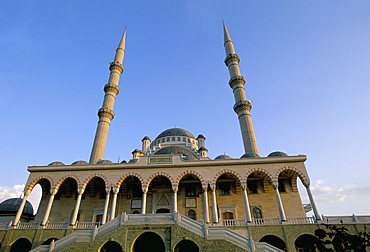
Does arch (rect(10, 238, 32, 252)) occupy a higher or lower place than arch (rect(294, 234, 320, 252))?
higher

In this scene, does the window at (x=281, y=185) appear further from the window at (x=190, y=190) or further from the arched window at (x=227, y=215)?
the window at (x=190, y=190)

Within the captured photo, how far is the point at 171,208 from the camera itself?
61.8 ft

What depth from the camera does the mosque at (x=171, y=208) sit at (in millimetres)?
12336

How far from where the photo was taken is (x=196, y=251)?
45.1 ft

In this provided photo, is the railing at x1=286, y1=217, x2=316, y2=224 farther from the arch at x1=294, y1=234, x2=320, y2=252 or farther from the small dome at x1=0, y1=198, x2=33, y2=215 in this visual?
the small dome at x1=0, y1=198, x2=33, y2=215

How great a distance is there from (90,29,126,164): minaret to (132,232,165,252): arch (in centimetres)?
1167

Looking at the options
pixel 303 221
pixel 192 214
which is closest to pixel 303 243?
pixel 303 221

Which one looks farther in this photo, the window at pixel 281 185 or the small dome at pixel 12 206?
the small dome at pixel 12 206

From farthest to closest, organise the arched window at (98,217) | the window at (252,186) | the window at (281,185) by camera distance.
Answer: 1. the window at (252,186)
2. the window at (281,185)
3. the arched window at (98,217)

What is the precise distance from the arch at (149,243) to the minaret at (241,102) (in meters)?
12.2

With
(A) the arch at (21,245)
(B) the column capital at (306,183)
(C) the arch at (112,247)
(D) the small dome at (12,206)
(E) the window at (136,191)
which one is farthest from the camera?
(D) the small dome at (12,206)

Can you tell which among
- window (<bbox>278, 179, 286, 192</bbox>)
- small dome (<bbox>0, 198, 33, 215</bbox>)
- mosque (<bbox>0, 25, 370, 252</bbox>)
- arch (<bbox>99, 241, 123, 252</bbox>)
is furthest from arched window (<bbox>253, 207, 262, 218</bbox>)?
small dome (<bbox>0, 198, 33, 215</bbox>)

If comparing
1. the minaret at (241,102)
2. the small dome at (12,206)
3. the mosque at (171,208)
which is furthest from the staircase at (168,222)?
the small dome at (12,206)

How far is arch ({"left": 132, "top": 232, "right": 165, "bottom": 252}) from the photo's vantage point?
13555 millimetres
